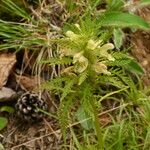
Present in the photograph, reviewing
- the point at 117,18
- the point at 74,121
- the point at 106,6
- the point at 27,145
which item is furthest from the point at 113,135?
the point at 106,6

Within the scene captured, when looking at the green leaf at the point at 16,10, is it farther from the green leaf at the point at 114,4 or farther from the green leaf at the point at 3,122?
the green leaf at the point at 3,122

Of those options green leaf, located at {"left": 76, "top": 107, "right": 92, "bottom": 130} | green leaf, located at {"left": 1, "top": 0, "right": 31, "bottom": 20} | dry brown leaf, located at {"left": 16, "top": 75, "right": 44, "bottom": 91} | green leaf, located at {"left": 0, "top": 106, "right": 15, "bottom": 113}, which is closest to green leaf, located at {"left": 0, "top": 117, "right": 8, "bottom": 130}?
green leaf, located at {"left": 0, "top": 106, "right": 15, "bottom": 113}

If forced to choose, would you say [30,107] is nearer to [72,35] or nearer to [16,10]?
[16,10]

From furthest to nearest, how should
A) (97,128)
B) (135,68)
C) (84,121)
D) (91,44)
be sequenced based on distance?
(135,68), (84,121), (97,128), (91,44)

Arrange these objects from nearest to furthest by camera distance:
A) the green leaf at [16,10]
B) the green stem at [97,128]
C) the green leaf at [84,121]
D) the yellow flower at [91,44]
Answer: the yellow flower at [91,44] → the green stem at [97,128] → the green leaf at [84,121] → the green leaf at [16,10]

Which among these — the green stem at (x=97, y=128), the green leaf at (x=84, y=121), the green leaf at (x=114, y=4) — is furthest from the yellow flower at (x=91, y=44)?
the green leaf at (x=114, y=4)

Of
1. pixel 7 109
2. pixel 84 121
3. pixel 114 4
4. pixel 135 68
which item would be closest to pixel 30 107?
pixel 7 109
